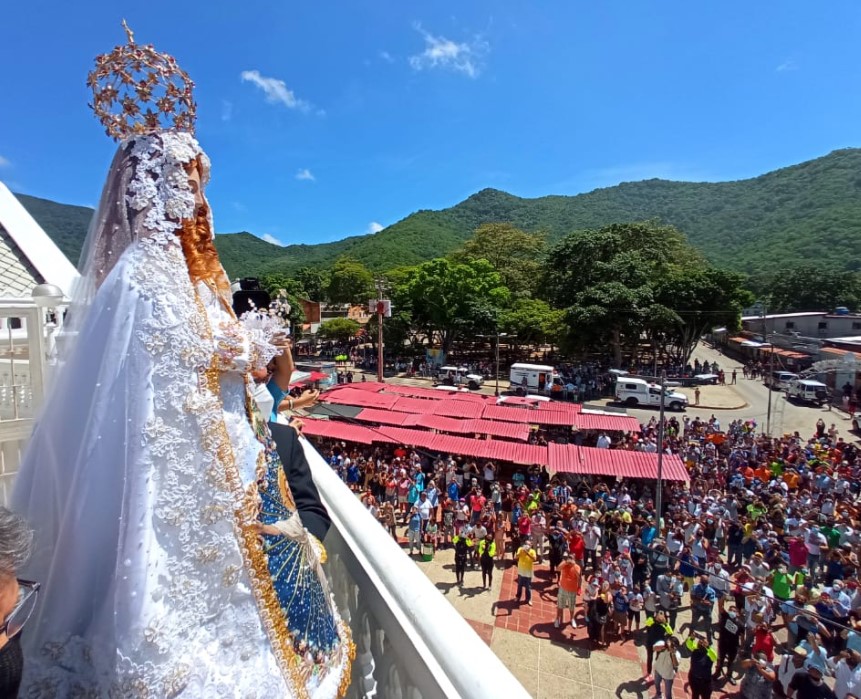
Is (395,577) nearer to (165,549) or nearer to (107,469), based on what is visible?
(165,549)

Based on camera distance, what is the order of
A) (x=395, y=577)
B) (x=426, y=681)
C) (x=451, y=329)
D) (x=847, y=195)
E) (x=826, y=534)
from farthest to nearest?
1. (x=847, y=195)
2. (x=451, y=329)
3. (x=826, y=534)
4. (x=395, y=577)
5. (x=426, y=681)

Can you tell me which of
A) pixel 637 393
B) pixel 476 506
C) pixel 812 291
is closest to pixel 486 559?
pixel 476 506

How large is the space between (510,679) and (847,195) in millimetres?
114993

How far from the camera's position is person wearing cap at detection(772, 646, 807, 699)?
18.1 ft

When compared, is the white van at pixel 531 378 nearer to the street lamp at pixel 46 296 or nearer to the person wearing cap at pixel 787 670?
the person wearing cap at pixel 787 670

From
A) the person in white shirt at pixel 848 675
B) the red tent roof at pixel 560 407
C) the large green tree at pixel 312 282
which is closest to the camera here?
the person in white shirt at pixel 848 675

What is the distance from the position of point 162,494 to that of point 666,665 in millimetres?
6746

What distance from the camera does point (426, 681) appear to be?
58.3 inches

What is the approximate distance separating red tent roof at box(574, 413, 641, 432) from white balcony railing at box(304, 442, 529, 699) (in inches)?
548

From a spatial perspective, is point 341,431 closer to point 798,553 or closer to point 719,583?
point 719,583

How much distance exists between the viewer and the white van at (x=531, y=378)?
2605cm

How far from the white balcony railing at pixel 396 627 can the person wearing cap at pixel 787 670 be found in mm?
6090

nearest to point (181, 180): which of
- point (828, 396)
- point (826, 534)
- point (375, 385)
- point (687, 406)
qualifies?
point (826, 534)

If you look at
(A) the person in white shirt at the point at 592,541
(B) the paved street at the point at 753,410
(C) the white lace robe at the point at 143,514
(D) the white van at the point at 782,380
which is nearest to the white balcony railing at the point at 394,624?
(C) the white lace robe at the point at 143,514
